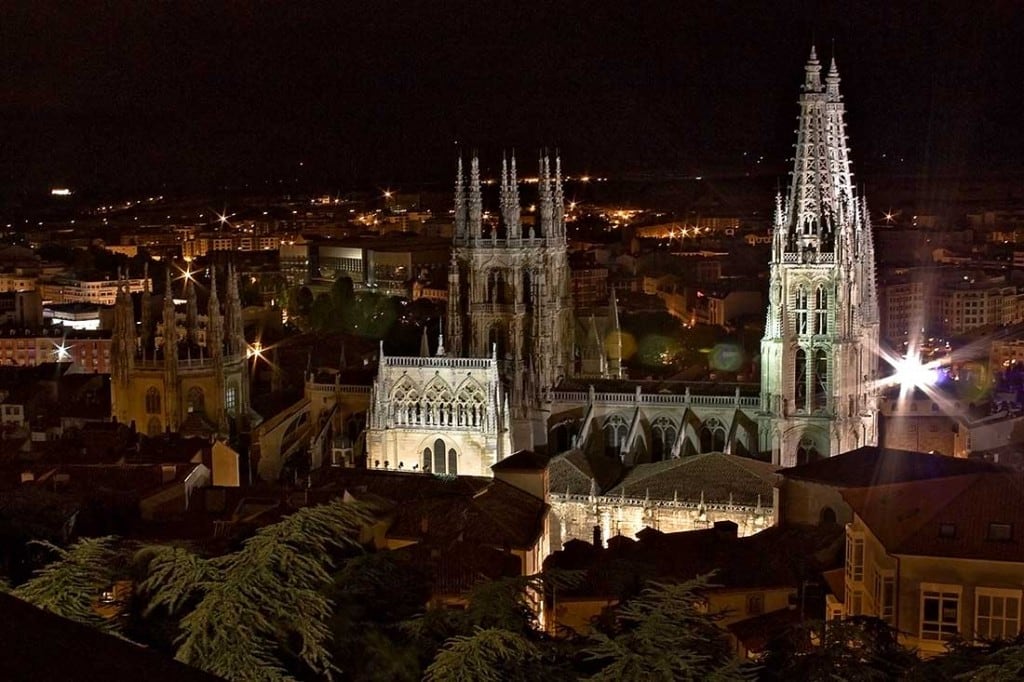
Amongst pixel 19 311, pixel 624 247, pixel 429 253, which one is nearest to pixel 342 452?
pixel 19 311

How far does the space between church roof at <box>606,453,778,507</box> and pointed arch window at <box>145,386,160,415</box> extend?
61.6ft

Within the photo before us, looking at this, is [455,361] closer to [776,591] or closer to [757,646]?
[776,591]

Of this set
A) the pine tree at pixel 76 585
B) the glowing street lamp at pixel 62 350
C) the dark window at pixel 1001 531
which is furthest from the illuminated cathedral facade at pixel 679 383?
the glowing street lamp at pixel 62 350

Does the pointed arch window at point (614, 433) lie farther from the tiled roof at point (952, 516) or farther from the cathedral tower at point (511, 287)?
the tiled roof at point (952, 516)

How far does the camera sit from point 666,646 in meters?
15.6

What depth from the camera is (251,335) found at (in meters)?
94.4

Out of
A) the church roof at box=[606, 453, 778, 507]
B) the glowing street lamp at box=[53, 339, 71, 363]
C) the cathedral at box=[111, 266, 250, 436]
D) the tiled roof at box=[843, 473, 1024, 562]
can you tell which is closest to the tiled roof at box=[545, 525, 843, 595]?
the church roof at box=[606, 453, 778, 507]

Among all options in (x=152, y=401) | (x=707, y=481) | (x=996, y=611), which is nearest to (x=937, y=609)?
(x=996, y=611)

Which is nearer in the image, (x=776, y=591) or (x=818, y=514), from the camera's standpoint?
(x=776, y=591)

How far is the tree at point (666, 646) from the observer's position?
14.8 meters

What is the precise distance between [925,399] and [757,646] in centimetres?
4278

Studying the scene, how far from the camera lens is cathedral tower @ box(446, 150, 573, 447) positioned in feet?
170

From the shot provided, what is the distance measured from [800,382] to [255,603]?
34.0m

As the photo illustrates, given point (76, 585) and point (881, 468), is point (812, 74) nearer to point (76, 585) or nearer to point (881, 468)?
point (881, 468)
